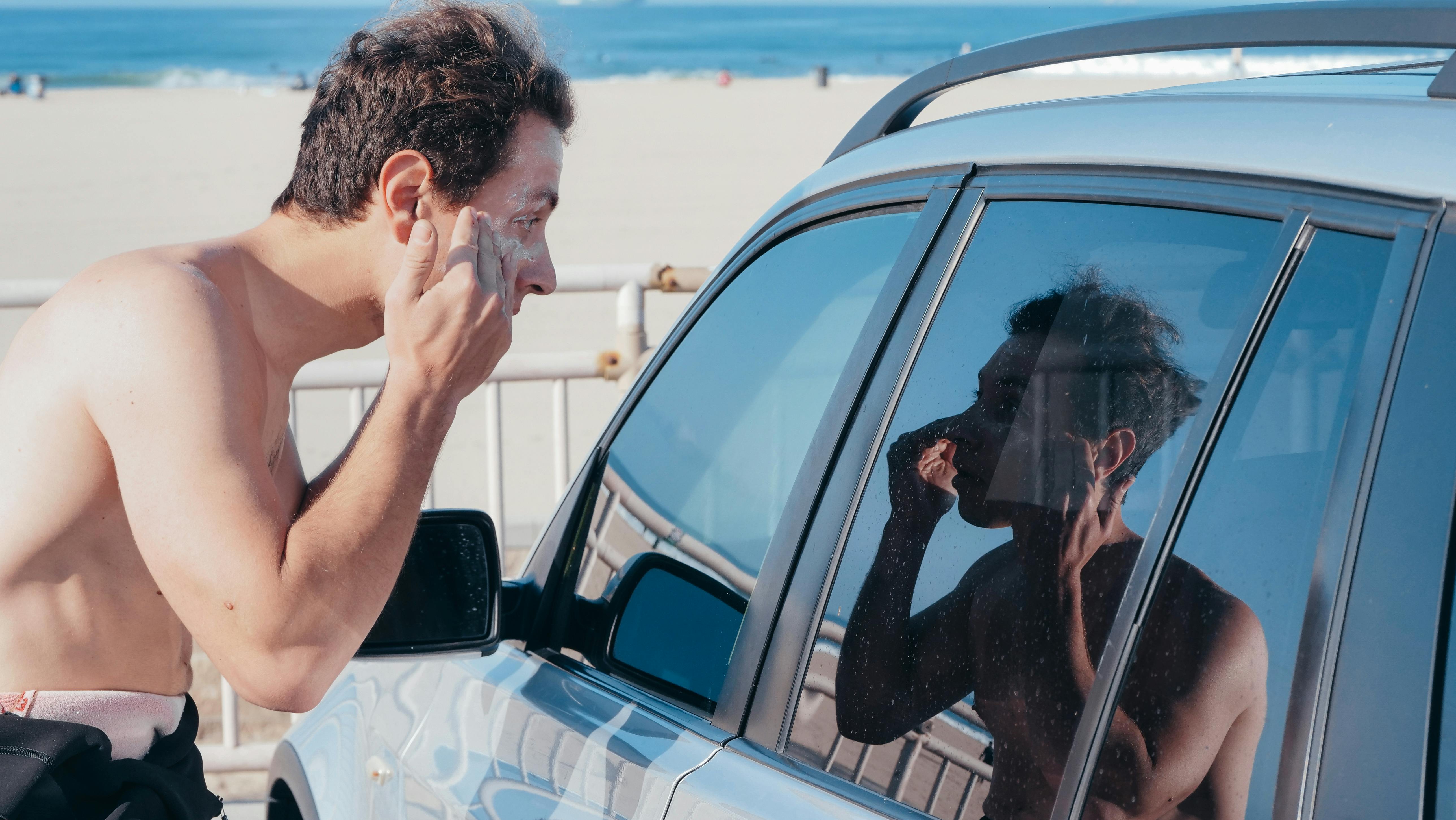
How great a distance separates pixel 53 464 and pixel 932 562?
1.12 meters

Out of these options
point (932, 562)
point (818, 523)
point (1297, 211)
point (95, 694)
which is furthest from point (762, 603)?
point (95, 694)

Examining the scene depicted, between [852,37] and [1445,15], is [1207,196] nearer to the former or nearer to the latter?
[1445,15]

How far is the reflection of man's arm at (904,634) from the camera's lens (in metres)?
1.23

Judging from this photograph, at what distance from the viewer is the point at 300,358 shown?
1.85 meters

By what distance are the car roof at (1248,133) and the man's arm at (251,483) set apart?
2.27 feet

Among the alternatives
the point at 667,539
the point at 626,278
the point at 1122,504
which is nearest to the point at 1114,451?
the point at 1122,504

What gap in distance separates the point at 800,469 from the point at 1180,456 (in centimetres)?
56

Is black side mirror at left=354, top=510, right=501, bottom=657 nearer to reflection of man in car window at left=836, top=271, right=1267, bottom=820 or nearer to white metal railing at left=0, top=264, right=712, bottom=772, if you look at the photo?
reflection of man in car window at left=836, top=271, right=1267, bottom=820

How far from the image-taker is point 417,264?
1612mm

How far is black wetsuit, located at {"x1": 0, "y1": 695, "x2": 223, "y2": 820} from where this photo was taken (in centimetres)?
144

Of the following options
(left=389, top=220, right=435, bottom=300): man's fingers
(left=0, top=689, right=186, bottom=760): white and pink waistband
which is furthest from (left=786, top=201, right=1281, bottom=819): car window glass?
(left=0, top=689, right=186, bottom=760): white and pink waistband

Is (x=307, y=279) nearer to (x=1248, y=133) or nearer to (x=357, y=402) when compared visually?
(x=1248, y=133)

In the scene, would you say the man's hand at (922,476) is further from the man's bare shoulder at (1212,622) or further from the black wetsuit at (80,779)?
the black wetsuit at (80,779)

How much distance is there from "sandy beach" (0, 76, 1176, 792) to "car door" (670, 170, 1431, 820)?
4.14 ft
